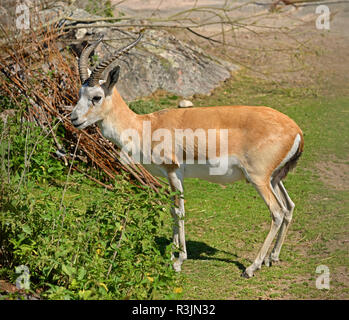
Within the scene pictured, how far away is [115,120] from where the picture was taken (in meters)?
5.89

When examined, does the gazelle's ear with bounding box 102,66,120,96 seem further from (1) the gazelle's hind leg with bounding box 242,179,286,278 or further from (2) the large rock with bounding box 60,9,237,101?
(2) the large rock with bounding box 60,9,237,101

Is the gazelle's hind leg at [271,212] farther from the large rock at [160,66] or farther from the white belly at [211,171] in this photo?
the large rock at [160,66]

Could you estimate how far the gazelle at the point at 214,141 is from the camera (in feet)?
18.2

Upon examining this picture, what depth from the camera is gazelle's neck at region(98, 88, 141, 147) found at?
586 centimetres

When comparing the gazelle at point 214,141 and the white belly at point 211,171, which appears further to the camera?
the white belly at point 211,171

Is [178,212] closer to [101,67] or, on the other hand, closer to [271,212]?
[271,212]

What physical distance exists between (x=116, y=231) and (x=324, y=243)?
8.26ft

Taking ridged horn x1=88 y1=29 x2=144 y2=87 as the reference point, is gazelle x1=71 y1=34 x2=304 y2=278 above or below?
below

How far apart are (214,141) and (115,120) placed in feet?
3.46

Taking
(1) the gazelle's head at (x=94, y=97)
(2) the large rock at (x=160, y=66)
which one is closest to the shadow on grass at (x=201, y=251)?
(1) the gazelle's head at (x=94, y=97)

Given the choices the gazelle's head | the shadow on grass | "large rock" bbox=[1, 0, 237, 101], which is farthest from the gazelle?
"large rock" bbox=[1, 0, 237, 101]

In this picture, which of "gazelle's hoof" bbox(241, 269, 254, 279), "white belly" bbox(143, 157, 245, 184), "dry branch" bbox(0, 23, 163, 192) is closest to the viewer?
"gazelle's hoof" bbox(241, 269, 254, 279)
